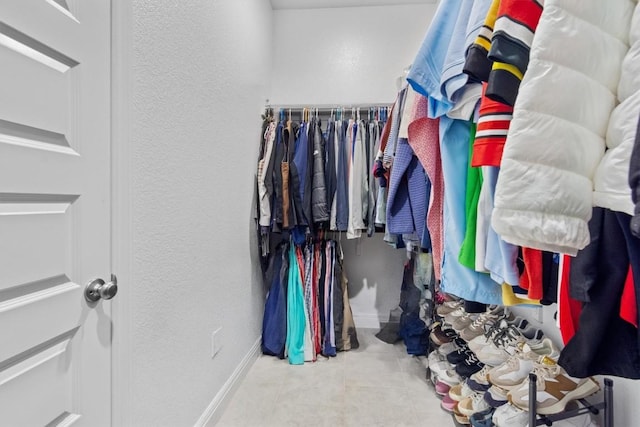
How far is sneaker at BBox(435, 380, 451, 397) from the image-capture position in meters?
1.59

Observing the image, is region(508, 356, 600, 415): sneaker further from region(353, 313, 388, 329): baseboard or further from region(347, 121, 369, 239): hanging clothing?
region(353, 313, 388, 329): baseboard

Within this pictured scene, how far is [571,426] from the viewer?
97 cm

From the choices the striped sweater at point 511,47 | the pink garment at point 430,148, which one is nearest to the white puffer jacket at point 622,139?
the striped sweater at point 511,47

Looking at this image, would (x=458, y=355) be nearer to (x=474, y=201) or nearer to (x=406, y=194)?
(x=406, y=194)

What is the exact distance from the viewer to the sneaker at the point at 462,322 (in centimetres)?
154

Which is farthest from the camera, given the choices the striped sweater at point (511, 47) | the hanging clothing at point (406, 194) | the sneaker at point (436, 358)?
the sneaker at point (436, 358)

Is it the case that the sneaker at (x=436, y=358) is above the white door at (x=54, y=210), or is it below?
below

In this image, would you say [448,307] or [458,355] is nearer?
[458,355]

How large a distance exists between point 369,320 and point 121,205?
221cm

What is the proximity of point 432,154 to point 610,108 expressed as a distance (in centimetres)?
49

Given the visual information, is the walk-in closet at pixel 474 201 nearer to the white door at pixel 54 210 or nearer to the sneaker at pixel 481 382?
the sneaker at pixel 481 382

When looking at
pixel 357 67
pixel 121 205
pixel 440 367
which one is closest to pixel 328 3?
pixel 357 67

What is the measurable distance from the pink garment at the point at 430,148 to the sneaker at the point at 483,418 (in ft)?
2.44

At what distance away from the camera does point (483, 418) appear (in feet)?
4.09
